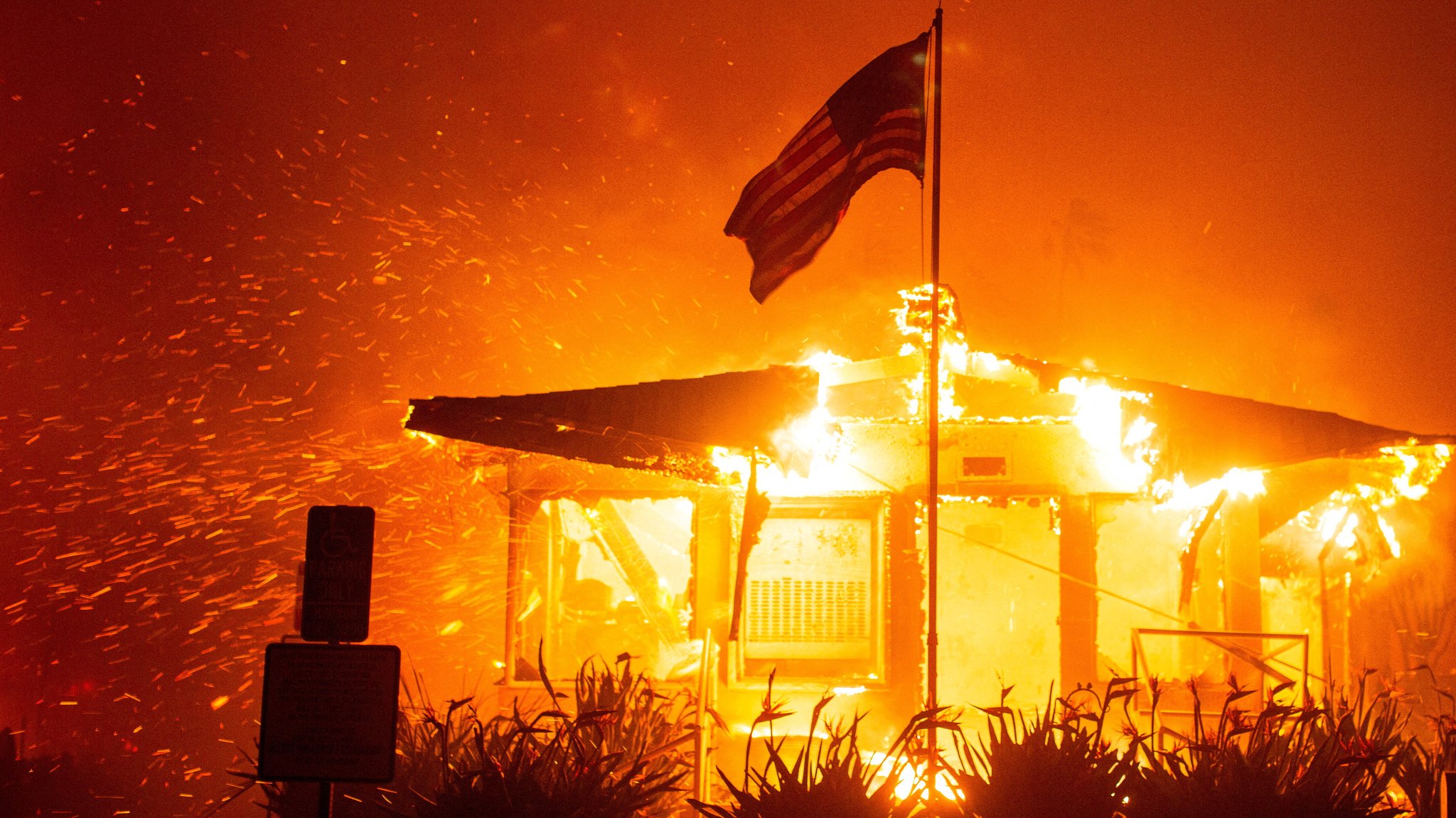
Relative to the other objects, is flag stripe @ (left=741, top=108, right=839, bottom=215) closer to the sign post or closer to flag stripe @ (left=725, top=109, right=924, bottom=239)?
flag stripe @ (left=725, top=109, right=924, bottom=239)

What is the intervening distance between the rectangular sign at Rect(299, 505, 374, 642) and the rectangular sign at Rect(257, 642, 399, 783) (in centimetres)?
13

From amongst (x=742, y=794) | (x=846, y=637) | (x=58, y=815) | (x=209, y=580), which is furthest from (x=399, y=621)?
(x=742, y=794)

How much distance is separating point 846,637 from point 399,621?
49.0ft

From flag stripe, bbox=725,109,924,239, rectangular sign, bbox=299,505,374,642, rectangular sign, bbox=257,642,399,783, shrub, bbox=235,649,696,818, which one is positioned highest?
flag stripe, bbox=725,109,924,239

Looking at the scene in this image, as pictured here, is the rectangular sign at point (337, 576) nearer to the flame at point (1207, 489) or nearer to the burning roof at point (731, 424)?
the burning roof at point (731, 424)

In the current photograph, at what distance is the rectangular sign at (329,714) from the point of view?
534cm

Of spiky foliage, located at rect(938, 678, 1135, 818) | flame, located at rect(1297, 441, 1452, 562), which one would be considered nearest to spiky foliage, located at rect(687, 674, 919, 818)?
spiky foliage, located at rect(938, 678, 1135, 818)

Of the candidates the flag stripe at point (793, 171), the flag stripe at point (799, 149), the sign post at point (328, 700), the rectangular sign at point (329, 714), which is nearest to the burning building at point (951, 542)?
the flag stripe at point (793, 171)

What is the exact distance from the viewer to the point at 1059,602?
11352 mm

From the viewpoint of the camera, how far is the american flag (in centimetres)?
862

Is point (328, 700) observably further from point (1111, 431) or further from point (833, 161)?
point (1111, 431)

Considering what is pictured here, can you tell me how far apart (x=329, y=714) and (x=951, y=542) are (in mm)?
7942

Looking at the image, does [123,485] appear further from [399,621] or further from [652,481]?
[652,481]

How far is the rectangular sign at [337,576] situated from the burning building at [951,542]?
441 cm
